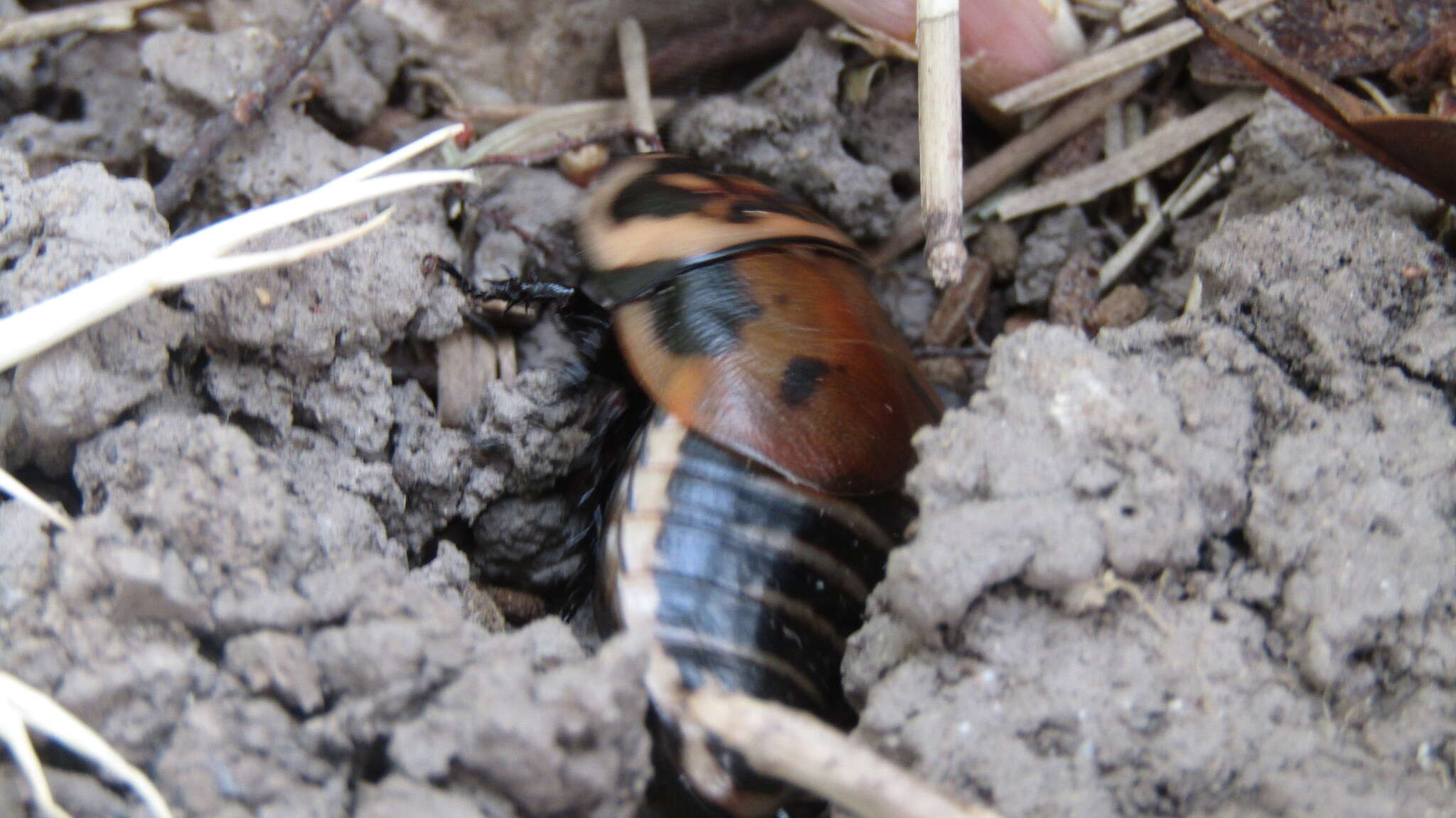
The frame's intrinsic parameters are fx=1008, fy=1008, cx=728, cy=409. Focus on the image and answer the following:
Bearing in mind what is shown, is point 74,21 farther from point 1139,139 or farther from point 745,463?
point 1139,139

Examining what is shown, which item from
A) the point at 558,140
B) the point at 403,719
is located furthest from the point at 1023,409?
the point at 558,140

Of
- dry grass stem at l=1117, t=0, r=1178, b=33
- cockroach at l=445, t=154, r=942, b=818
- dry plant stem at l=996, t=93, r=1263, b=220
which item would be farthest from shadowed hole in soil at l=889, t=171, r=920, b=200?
dry grass stem at l=1117, t=0, r=1178, b=33

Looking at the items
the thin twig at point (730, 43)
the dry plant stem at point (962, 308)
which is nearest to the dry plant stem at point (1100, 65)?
the dry plant stem at point (962, 308)

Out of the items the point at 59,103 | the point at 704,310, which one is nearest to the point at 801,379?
the point at 704,310

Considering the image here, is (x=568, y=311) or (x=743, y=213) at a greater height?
(x=743, y=213)

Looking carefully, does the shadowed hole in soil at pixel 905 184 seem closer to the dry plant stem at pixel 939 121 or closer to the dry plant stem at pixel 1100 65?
the dry plant stem at pixel 1100 65

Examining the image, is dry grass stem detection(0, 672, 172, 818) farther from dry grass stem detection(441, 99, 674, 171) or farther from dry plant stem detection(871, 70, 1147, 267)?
dry plant stem detection(871, 70, 1147, 267)
